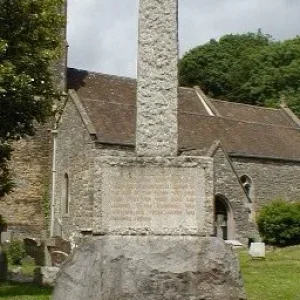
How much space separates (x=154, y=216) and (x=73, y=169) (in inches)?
865

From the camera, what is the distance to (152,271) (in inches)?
329

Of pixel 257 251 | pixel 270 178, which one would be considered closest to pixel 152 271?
pixel 257 251

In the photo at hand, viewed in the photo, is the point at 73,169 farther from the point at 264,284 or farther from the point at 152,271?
the point at 152,271

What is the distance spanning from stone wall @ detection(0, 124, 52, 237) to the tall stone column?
23220 millimetres

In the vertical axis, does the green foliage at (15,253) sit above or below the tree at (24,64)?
below

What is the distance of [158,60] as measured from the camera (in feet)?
30.1

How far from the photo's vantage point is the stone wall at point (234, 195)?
2939 centimetres

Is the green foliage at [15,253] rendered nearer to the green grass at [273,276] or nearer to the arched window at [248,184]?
the green grass at [273,276]

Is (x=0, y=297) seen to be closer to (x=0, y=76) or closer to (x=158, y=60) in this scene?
(x=0, y=76)

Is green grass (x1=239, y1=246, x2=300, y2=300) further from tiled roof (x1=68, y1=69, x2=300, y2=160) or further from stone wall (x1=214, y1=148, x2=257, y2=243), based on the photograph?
tiled roof (x1=68, y1=69, x2=300, y2=160)

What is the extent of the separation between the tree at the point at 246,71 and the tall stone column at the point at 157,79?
4626 centimetres

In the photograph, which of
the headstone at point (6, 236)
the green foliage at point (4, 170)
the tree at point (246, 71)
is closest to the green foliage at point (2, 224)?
the headstone at point (6, 236)

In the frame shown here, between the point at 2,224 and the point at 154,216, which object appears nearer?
the point at 154,216

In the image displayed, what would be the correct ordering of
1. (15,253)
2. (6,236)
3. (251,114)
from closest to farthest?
(15,253) < (6,236) < (251,114)
